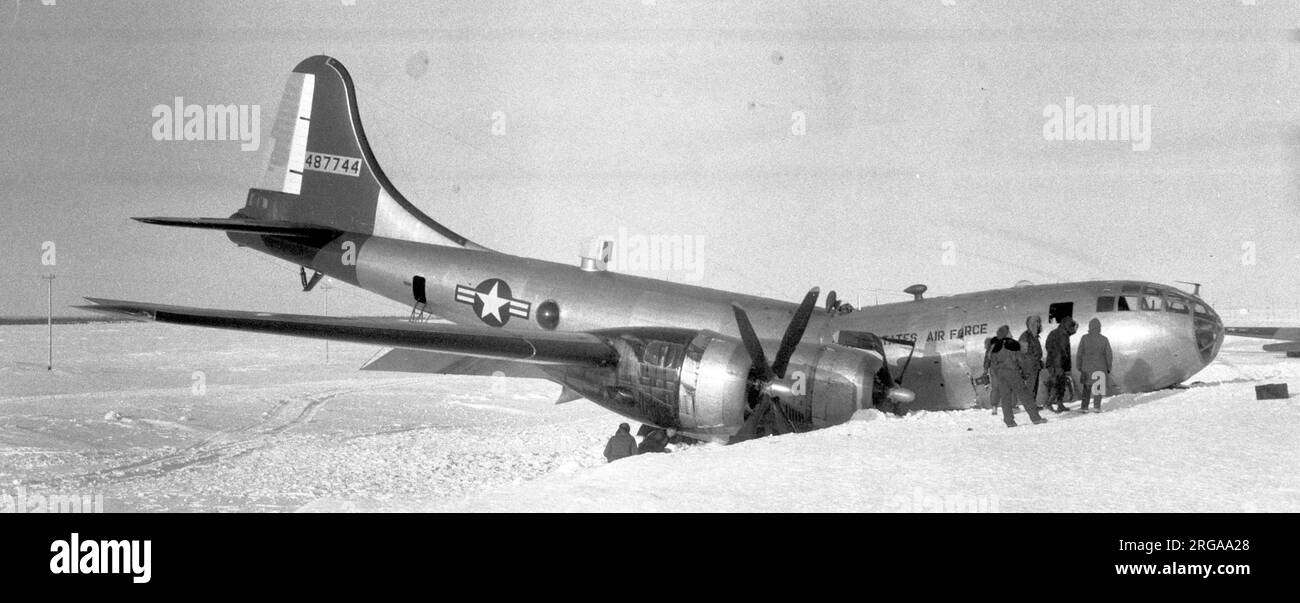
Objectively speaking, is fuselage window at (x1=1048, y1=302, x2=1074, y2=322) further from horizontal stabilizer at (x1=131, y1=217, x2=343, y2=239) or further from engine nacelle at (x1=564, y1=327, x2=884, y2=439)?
horizontal stabilizer at (x1=131, y1=217, x2=343, y2=239)

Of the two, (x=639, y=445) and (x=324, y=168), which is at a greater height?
(x=324, y=168)

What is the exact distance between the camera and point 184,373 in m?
46.4

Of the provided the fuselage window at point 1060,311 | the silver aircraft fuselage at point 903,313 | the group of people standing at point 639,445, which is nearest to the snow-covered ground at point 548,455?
the group of people standing at point 639,445

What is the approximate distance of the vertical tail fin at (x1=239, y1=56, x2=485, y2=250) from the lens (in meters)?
23.9

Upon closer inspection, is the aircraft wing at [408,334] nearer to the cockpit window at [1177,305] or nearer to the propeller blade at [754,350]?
the propeller blade at [754,350]

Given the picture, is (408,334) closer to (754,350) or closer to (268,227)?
(754,350)

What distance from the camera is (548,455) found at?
23.3 m

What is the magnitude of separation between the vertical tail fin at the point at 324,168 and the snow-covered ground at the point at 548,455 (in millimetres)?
5613

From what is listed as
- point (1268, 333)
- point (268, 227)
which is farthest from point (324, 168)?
point (1268, 333)

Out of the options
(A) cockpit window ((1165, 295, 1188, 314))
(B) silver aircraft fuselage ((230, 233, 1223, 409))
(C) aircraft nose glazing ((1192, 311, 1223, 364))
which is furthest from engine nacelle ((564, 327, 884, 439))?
(C) aircraft nose glazing ((1192, 311, 1223, 364))

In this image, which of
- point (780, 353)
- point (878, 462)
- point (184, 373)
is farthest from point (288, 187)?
point (184, 373)

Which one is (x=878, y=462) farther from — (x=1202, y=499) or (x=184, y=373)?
(x=184, y=373)

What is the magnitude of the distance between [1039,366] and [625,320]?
285 inches

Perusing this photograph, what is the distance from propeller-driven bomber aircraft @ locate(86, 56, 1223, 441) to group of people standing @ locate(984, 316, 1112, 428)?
91 cm
